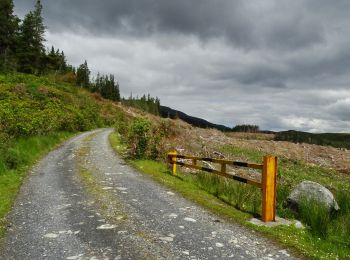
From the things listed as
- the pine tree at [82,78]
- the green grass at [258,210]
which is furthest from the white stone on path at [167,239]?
the pine tree at [82,78]

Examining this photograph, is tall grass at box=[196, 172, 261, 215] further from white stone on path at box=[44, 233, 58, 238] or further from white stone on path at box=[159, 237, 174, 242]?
white stone on path at box=[44, 233, 58, 238]

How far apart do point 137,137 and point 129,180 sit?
7330 mm

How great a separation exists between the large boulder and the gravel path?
340 centimetres

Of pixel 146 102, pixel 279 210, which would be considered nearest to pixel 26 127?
pixel 279 210

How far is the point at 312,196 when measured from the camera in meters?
11.5

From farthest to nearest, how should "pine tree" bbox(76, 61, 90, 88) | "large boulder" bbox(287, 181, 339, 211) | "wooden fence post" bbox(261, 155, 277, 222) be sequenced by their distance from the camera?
"pine tree" bbox(76, 61, 90, 88) < "large boulder" bbox(287, 181, 339, 211) < "wooden fence post" bbox(261, 155, 277, 222)

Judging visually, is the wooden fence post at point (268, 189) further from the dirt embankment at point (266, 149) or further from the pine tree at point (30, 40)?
the pine tree at point (30, 40)

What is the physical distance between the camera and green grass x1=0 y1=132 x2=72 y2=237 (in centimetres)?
1175

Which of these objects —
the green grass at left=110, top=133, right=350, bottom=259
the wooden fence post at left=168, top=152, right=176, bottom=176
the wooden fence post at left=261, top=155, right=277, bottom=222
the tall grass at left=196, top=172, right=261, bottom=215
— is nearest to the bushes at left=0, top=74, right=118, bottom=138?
the wooden fence post at left=168, top=152, right=176, bottom=176

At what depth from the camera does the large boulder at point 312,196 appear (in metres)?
11.5

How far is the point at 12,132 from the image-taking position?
23766 mm

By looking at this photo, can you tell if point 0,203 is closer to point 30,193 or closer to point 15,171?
point 30,193

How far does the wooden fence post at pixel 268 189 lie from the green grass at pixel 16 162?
6.35 metres

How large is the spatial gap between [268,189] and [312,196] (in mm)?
2609
